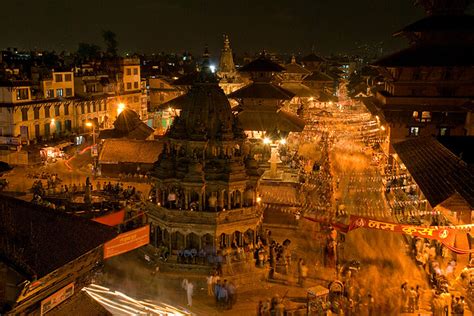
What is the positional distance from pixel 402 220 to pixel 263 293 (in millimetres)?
11395

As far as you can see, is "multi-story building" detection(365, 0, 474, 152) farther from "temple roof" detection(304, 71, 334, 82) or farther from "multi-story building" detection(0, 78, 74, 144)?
"temple roof" detection(304, 71, 334, 82)

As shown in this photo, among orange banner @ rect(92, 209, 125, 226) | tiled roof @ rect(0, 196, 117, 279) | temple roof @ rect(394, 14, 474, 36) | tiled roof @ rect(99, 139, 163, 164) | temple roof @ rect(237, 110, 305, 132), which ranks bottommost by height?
orange banner @ rect(92, 209, 125, 226)

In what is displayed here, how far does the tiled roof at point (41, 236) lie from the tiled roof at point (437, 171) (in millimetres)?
13665

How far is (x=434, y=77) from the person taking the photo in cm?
3975

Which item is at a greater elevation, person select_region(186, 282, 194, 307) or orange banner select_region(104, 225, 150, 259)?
orange banner select_region(104, 225, 150, 259)

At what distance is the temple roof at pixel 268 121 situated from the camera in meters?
44.0

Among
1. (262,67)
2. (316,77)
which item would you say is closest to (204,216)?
(262,67)

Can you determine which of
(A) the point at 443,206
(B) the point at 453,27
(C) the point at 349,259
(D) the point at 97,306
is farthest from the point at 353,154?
(D) the point at 97,306

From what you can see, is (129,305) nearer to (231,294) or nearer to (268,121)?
(231,294)

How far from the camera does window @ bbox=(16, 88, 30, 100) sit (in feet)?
166

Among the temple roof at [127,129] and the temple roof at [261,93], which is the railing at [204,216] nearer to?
the temple roof at [261,93]

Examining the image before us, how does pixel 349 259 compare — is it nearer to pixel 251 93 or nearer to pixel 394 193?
pixel 394 193

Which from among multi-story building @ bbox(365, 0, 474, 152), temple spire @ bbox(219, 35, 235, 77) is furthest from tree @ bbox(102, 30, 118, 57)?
multi-story building @ bbox(365, 0, 474, 152)

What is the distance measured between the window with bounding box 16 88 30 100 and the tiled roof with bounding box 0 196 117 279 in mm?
44124
